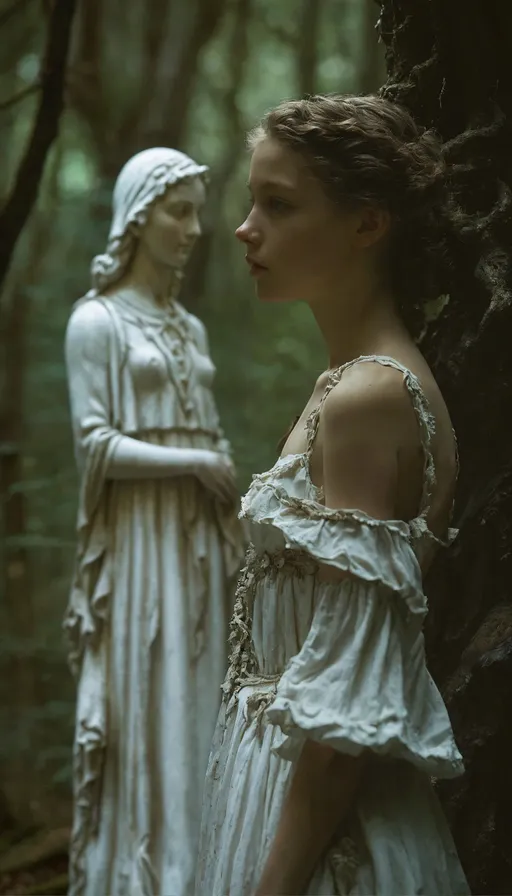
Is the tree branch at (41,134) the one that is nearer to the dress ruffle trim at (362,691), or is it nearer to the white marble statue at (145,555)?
the white marble statue at (145,555)

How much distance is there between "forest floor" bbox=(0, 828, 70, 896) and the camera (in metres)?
3.87

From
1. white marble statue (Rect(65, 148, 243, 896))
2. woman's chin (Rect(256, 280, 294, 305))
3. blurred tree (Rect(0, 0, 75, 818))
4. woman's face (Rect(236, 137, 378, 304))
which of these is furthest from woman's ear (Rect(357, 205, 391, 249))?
blurred tree (Rect(0, 0, 75, 818))

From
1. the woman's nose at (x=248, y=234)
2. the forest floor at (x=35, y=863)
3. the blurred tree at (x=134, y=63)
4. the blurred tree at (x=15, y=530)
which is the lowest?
the forest floor at (x=35, y=863)

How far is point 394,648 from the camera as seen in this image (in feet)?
3.69

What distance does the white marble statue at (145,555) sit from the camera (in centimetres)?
289

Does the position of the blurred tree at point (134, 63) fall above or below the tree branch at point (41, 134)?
above

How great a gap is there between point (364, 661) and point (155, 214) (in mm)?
2218

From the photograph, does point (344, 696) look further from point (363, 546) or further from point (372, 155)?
point (372, 155)

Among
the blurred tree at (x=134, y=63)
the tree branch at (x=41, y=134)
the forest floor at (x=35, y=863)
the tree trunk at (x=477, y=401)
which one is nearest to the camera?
the tree trunk at (x=477, y=401)

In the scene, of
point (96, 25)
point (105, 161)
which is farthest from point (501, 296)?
point (96, 25)

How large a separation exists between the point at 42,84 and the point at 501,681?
83.5 inches

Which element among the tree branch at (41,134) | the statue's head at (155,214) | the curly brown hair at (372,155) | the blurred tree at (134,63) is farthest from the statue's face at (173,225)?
the blurred tree at (134,63)

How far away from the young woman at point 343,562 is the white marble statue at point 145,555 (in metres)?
1.60

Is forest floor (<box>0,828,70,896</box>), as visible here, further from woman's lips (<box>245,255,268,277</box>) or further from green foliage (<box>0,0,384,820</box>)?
woman's lips (<box>245,255,268,277</box>)
